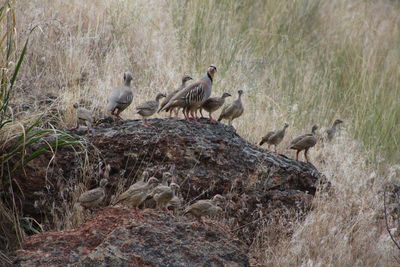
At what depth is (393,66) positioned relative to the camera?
1530 cm

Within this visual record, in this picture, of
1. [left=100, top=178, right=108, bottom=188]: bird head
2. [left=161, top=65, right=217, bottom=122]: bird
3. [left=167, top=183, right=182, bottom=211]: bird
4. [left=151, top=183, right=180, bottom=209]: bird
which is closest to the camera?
[left=151, top=183, right=180, bottom=209]: bird

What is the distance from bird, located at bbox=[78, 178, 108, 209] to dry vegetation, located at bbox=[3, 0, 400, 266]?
56.1 inches

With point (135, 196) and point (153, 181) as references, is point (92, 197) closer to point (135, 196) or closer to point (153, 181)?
point (135, 196)

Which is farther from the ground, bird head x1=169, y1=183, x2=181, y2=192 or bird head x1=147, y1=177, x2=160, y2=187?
bird head x1=147, y1=177, x2=160, y2=187

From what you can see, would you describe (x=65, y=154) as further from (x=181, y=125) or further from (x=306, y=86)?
(x=306, y=86)

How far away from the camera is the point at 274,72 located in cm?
1405

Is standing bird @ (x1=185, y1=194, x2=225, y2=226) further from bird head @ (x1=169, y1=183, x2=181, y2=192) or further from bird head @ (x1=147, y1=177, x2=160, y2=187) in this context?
bird head @ (x1=147, y1=177, x2=160, y2=187)

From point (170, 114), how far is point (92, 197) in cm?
243

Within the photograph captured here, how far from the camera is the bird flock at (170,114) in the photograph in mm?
7078

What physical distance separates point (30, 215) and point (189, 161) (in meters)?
1.83

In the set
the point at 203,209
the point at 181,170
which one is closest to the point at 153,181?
the point at 203,209

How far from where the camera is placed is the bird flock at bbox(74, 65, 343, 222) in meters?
7.08

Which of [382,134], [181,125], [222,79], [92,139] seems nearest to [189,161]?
[181,125]

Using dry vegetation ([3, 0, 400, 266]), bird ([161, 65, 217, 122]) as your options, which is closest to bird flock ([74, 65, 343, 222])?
bird ([161, 65, 217, 122])
